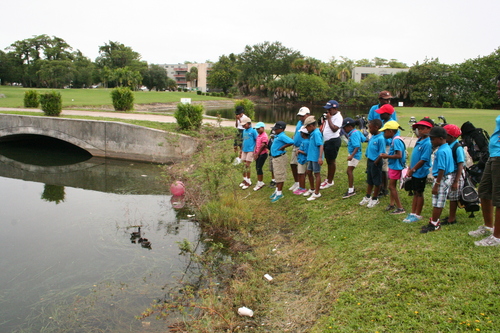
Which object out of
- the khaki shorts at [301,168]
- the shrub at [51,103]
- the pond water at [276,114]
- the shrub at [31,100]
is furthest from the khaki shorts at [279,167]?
the shrub at [31,100]

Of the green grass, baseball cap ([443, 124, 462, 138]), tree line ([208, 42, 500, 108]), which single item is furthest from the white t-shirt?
tree line ([208, 42, 500, 108])

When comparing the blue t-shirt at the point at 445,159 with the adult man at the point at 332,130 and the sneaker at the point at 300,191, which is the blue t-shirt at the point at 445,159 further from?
the sneaker at the point at 300,191

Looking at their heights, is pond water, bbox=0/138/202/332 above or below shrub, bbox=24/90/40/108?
below

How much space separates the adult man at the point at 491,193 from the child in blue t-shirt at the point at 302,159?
12.0 ft

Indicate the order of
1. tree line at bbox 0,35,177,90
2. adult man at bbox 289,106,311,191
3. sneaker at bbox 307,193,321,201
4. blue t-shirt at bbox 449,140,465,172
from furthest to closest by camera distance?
1. tree line at bbox 0,35,177,90
2. adult man at bbox 289,106,311,191
3. sneaker at bbox 307,193,321,201
4. blue t-shirt at bbox 449,140,465,172

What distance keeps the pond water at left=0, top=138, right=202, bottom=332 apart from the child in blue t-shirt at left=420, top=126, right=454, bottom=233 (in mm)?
3574

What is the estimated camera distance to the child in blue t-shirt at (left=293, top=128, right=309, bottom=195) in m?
8.00

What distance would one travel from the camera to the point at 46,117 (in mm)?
17109

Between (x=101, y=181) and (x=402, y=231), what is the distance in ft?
34.5

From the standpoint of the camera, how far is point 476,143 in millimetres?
5586

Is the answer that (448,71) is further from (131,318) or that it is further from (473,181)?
(131,318)

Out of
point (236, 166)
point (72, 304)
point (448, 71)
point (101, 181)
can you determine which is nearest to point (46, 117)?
point (101, 181)

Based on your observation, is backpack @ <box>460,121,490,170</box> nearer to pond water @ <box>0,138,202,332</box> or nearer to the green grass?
pond water @ <box>0,138,202,332</box>

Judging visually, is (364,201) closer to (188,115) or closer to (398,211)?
(398,211)
